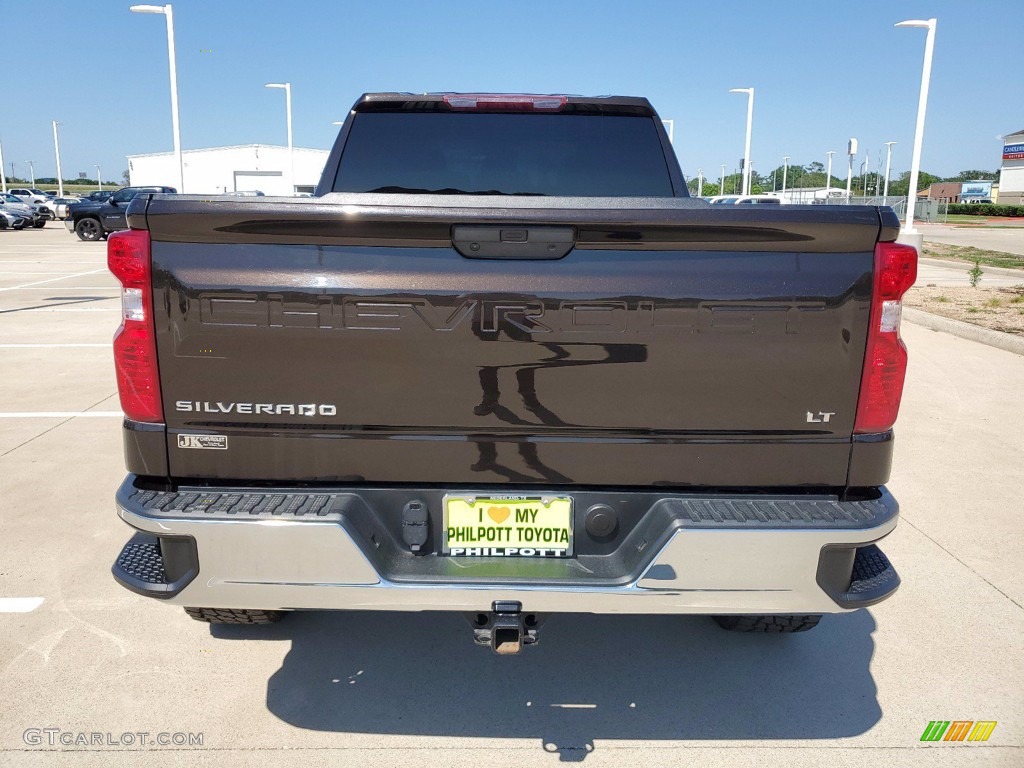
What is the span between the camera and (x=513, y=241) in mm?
2273

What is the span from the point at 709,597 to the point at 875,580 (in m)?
0.57

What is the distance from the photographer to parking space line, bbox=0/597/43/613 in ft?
11.7

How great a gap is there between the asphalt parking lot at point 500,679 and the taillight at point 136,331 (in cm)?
123

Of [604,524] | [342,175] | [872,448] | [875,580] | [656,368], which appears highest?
[342,175]

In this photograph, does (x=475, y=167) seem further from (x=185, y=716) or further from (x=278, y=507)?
(x=185, y=716)

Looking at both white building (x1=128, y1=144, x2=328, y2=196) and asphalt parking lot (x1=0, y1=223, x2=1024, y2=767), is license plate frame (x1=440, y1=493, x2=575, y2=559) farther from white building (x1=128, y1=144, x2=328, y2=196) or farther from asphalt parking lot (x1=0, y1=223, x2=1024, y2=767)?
white building (x1=128, y1=144, x2=328, y2=196)

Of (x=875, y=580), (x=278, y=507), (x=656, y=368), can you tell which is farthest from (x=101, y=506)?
(x=875, y=580)

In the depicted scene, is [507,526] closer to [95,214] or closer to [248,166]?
[95,214]

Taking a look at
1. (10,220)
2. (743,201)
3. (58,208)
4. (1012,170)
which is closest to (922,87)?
(743,201)

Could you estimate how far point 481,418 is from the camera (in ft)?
7.65

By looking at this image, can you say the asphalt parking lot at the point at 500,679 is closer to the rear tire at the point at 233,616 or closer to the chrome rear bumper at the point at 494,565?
the rear tire at the point at 233,616

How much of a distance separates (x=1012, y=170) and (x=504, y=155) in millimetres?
104350

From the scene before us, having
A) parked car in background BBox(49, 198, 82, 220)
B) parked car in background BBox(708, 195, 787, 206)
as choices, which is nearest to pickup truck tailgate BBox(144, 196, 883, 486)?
parked car in background BBox(708, 195, 787, 206)

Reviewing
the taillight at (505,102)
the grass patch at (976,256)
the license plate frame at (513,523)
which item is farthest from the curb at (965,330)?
the license plate frame at (513,523)
